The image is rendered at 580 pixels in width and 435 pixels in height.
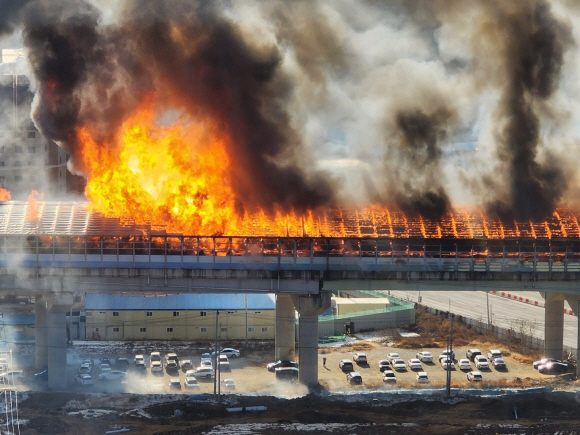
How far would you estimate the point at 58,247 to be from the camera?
59.9 meters

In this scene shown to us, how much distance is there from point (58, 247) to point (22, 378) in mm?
10600

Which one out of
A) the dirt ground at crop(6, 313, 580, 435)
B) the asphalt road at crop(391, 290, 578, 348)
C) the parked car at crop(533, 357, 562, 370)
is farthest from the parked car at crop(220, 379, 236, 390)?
the asphalt road at crop(391, 290, 578, 348)

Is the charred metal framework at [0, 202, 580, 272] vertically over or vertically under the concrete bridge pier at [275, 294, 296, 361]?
over

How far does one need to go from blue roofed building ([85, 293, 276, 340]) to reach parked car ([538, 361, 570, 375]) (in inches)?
936

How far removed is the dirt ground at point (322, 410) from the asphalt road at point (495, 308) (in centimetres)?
1957

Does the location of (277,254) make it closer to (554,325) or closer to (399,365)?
(399,365)

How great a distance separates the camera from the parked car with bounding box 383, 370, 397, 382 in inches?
2591

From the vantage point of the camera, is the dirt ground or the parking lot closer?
the dirt ground

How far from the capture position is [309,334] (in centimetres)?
6003

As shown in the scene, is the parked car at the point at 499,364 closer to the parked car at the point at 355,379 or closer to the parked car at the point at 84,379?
the parked car at the point at 355,379

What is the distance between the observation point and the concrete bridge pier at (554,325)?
70.2 metres

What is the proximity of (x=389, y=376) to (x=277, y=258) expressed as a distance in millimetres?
13938

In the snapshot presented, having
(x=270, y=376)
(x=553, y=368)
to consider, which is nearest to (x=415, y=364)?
(x=553, y=368)

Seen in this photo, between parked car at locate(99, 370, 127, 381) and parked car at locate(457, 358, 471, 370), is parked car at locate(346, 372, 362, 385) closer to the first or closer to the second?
parked car at locate(457, 358, 471, 370)
